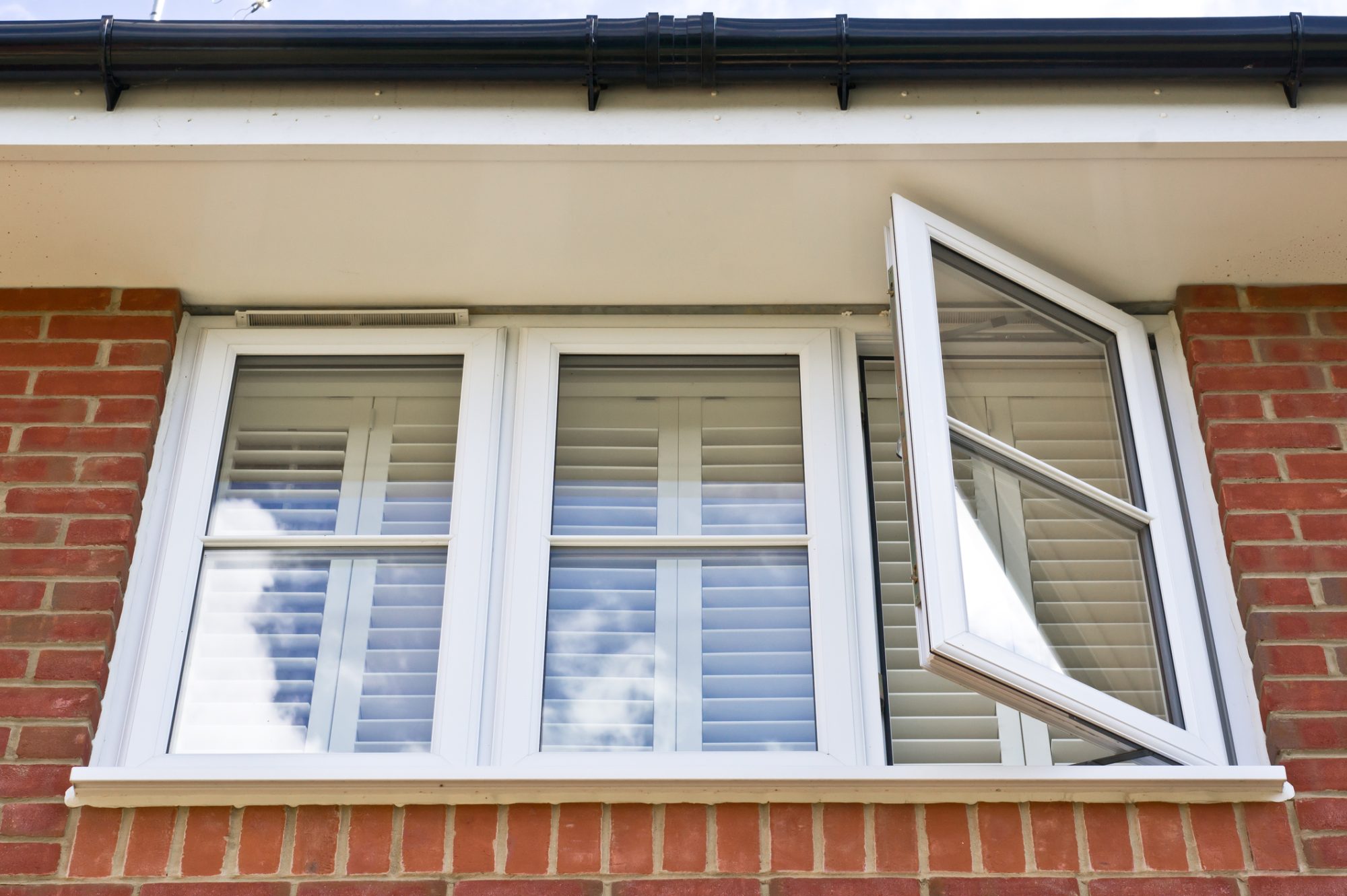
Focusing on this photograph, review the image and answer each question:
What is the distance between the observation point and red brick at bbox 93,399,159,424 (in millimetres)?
3609

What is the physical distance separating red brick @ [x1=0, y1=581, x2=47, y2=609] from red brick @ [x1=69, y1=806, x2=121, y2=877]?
0.56 metres

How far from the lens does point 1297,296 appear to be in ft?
12.4

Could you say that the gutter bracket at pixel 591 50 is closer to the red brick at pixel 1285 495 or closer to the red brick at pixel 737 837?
the red brick at pixel 737 837

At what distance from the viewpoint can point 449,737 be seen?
127 inches

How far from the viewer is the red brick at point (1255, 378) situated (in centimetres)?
362

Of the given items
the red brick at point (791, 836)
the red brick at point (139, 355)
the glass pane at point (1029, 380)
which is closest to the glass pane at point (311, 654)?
the red brick at point (139, 355)

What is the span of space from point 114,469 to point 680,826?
1700mm

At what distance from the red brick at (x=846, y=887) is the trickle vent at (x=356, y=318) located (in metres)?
1.80

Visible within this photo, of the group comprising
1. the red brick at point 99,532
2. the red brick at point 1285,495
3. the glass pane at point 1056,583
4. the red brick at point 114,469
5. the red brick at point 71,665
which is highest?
the red brick at point 114,469

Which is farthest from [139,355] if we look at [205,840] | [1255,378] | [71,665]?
[1255,378]

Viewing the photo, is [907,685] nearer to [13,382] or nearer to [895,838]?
[895,838]

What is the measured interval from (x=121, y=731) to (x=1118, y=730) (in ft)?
7.42

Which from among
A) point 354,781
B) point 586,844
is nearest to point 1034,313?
point 586,844

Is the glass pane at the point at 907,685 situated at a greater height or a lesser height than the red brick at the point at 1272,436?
lesser
